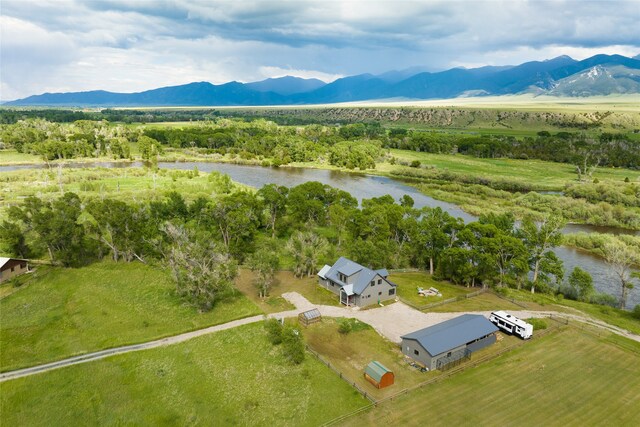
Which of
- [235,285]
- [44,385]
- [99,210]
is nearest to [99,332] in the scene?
[44,385]

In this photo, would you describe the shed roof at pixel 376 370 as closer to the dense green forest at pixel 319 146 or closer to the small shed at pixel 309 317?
the small shed at pixel 309 317

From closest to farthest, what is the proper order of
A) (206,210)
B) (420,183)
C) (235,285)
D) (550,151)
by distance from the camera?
(235,285) < (206,210) < (420,183) < (550,151)

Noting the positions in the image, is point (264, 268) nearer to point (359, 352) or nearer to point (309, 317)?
point (309, 317)

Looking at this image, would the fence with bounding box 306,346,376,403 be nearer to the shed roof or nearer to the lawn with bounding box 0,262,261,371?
the shed roof

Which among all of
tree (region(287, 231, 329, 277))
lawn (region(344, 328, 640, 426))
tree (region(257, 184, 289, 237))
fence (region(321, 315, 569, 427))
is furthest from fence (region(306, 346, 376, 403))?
tree (region(257, 184, 289, 237))

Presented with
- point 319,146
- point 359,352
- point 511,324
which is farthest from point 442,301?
point 319,146

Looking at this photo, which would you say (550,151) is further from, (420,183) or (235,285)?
(235,285)
